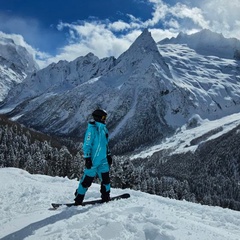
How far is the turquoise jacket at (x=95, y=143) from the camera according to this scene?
11125 millimetres

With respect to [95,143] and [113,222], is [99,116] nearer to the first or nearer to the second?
[95,143]

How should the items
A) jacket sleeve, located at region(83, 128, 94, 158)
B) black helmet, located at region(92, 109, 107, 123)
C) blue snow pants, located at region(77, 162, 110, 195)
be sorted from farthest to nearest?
1. blue snow pants, located at region(77, 162, 110, 195)
2. black helmet, located at region(92, 109, 107, 123)
3. jacket sleeve, located at region(83, 128, 94, 158)

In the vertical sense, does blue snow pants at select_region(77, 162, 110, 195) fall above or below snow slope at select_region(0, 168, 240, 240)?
above

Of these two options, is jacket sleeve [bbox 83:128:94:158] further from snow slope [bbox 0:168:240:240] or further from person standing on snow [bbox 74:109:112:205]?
snow slope [bbox 0:168:240:240]

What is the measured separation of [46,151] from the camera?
4213 inches

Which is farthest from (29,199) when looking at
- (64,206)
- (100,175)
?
(100,175)

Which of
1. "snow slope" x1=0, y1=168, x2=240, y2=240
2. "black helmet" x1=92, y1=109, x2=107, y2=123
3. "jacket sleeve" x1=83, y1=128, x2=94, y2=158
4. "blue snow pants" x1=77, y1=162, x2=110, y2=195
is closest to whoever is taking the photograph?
"snow slope" x1=0, y1=168, x2=240, y2=240

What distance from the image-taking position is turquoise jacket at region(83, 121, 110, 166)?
11.1 meters

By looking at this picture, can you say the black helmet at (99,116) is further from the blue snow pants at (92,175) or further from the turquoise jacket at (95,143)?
the blue snow pants at (92,175)

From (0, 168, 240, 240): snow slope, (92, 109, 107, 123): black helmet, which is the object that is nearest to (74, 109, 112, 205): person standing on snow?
(92, 109, 107, 123): black helmet

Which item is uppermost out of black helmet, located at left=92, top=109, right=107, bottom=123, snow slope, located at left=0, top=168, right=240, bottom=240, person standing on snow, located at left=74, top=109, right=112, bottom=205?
black helmet, located at left=92, top=109, right=107, bottom=123

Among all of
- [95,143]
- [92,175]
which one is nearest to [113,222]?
[92,175]

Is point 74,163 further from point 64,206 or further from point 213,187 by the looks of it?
point 213,187

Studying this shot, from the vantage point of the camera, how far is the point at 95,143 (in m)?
11.2
